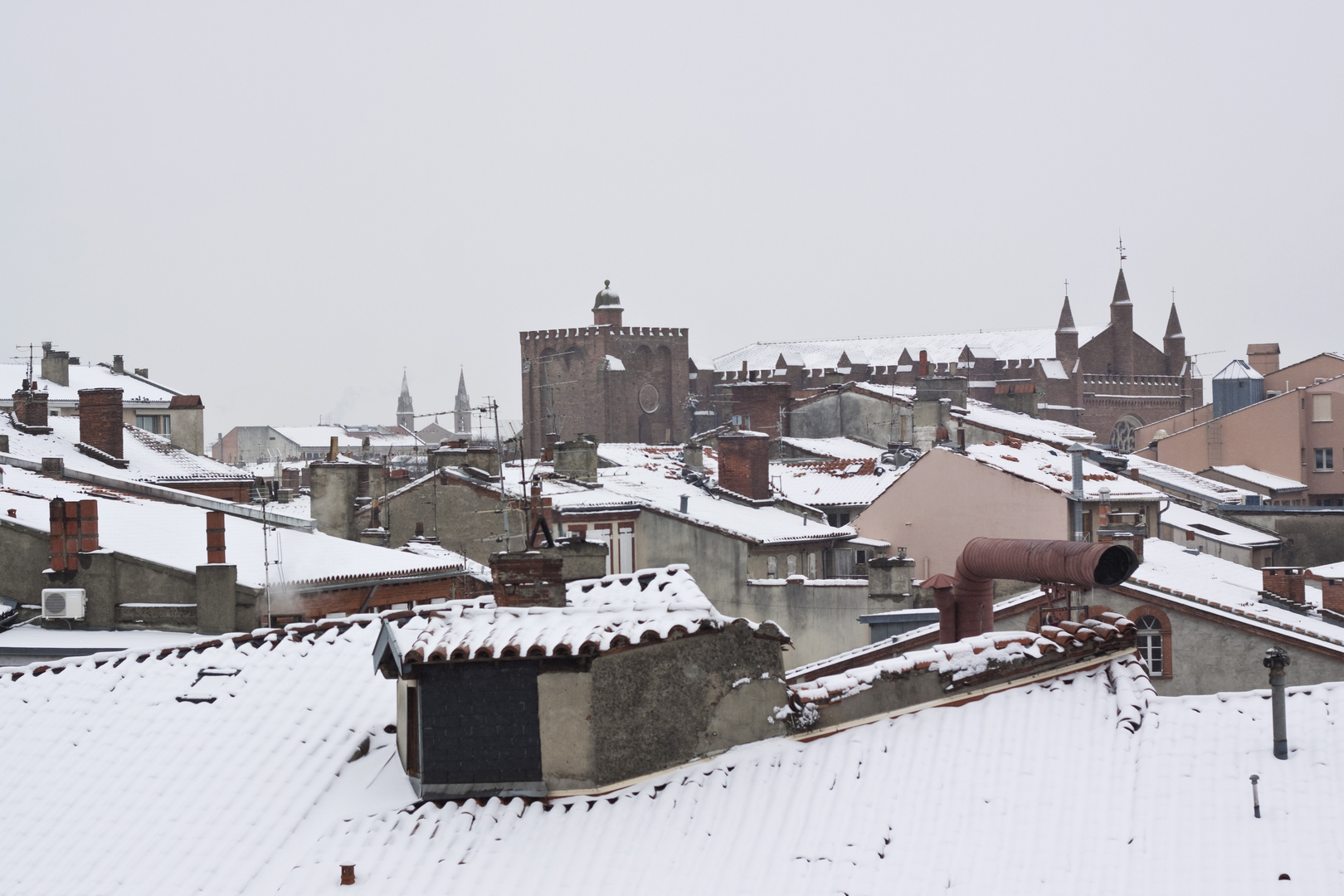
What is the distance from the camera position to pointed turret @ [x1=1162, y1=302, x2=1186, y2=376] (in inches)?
3652

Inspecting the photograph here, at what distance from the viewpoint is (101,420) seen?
3409 cm

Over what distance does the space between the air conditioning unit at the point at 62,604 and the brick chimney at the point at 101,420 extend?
18271 millimetres

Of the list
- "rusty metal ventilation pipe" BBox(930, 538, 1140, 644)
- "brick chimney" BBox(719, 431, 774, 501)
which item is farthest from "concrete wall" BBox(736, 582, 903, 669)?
"rusty metal ventilation pipe" BBox(930, 538, 1140, 644)

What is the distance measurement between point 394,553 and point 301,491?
22.5 meters

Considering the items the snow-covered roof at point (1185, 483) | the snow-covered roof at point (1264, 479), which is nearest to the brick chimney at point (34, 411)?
the snow-covered roof at point (1185, 483)

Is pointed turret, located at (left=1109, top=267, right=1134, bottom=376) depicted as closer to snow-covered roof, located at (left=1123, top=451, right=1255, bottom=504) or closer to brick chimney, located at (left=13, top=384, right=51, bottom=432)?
snow-covered roof, located at (left=1123, top=451, right=1255, bottom=504)

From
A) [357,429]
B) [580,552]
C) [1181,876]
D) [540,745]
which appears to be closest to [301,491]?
[580,552]

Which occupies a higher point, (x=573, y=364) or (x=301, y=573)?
(x=573, y=364)

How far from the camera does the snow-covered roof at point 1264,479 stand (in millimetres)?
48719

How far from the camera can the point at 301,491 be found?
144ft

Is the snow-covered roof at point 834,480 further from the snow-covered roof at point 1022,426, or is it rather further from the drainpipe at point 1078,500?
the snow-covered roof at point 1022,426

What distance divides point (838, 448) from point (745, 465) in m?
12.8

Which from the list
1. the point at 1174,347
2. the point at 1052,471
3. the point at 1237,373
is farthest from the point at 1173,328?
the point at 1052,471

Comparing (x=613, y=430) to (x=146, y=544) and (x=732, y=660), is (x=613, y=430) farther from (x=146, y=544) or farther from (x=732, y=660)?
(x=732, y=660)
